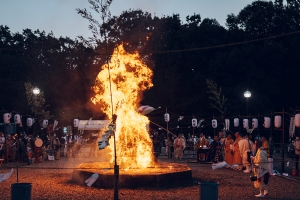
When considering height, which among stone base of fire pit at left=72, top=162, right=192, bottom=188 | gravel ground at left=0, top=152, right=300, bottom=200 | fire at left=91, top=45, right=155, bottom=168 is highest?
fire at left=91, top=45, right=155, bottom=168

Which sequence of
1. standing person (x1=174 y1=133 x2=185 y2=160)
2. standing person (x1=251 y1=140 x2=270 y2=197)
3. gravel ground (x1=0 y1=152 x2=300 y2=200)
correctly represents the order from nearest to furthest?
standing person (x1=251 y1=140 x2=270 y2=197) < gravel ground (x1=0 y1=152 x2=300 y2=200) < standing person (x1=174 y1=133 x2=185 y2=160)

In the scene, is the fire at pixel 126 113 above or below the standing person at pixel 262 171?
above

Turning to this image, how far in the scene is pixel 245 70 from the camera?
4844 cm

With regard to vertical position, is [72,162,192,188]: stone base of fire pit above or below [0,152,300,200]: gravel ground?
above

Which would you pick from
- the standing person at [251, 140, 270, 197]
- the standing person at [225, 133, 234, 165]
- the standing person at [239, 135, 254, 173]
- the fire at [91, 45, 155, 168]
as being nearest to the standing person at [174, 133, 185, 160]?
the standing person at [225, 133, 234, 165]

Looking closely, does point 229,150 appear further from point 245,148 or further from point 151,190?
point 151,190

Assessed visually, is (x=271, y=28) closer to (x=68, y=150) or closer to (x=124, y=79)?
(x=68, y=150)

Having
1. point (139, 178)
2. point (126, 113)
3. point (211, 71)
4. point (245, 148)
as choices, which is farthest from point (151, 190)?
point (211, 71)

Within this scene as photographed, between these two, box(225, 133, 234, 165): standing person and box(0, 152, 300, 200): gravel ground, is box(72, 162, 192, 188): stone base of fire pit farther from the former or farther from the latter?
box(225, 133, 234, 165): standing person

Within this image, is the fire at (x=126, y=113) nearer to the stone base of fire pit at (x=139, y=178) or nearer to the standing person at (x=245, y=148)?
the stone base of fire pit at (x=139, y=178)

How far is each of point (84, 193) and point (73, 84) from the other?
115 ft

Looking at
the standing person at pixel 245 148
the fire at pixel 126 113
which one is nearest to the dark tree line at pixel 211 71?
the standing person at pixel 245 148

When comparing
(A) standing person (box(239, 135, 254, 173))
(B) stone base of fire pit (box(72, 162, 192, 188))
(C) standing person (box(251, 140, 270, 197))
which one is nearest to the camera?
(C) standing person (box(251, 140, 270, 197))

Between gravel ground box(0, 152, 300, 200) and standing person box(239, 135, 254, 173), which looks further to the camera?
standing person box(239, 135, 254, 173)
